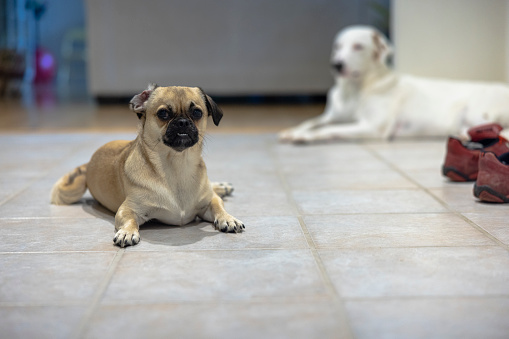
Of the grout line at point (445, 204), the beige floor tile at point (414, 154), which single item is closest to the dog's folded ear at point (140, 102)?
the grout line at point (445, 204)

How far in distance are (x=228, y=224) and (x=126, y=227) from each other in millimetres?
393

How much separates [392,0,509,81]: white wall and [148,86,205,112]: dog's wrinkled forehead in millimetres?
4140

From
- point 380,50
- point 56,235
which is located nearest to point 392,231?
point 56,235

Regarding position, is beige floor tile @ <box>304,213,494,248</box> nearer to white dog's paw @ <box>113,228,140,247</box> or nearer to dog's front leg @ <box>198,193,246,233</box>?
dog's front leg @ <box>198,193,246,233</box>

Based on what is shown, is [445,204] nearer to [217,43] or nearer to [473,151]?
[473,151]

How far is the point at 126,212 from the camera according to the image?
2545 mm

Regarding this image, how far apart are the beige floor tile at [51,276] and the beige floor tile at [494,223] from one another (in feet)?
4.71

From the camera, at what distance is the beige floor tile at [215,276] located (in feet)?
6.13

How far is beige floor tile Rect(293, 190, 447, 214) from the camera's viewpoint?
2.95 meters

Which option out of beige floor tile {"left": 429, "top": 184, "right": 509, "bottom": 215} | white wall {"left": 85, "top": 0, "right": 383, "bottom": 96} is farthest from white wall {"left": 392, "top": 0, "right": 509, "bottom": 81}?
beige floor tile {"left": 429, "top": 184, "right": 509, "bottom": 215}

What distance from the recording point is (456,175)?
3.51 meters

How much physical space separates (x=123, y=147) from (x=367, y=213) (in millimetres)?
1115

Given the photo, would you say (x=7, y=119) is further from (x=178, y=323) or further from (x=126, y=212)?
(x=178, y=323)

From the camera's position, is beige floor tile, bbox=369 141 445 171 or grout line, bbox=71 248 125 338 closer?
grout line, bbox=71 248 125 338
